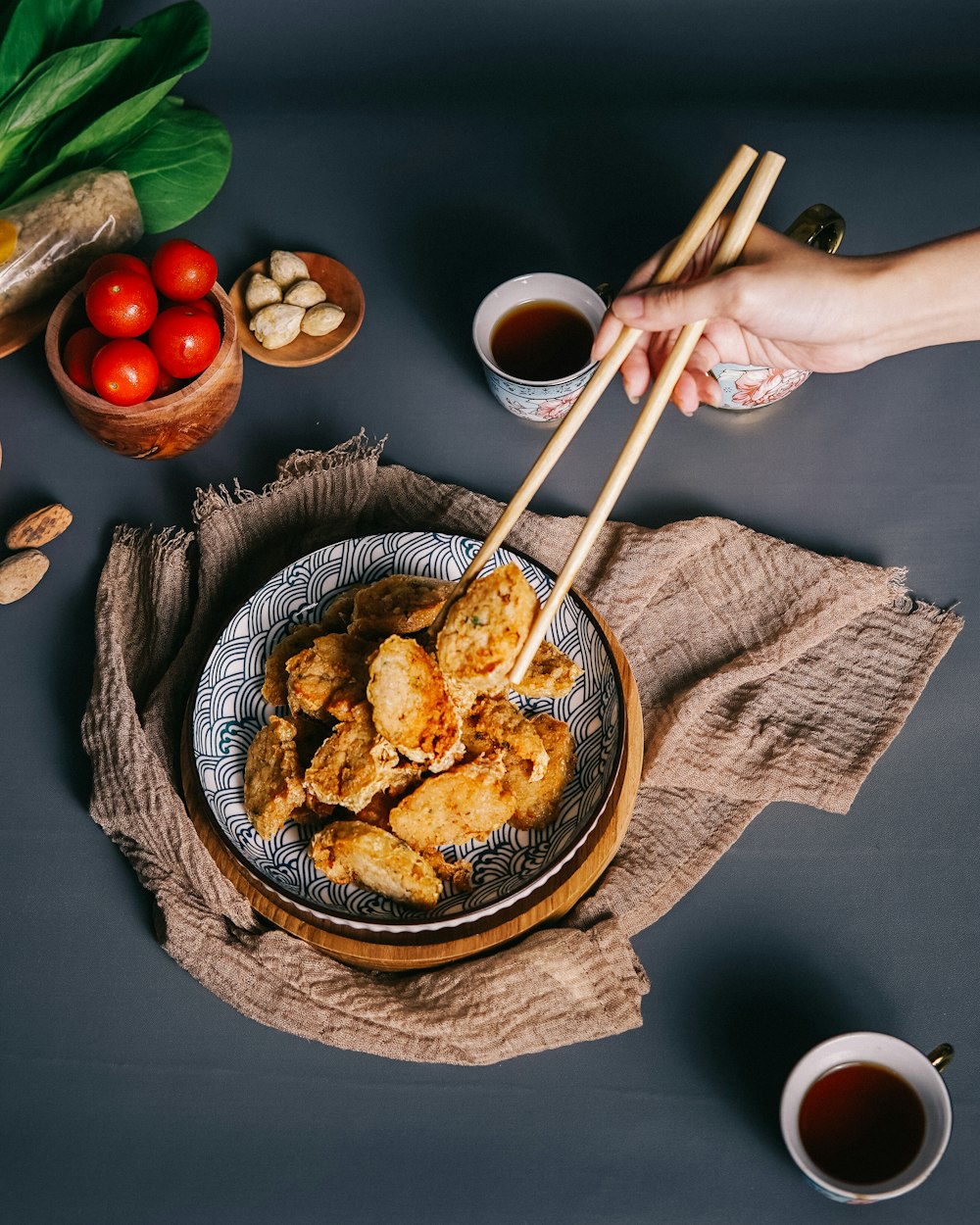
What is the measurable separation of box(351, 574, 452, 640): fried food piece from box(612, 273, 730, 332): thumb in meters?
0.53

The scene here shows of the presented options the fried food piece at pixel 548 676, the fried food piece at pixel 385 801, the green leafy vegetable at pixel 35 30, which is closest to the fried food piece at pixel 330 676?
the fried food piece at pixel 385 801

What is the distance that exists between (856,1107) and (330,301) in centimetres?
179

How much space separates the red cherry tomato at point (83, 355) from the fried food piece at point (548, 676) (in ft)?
3.12

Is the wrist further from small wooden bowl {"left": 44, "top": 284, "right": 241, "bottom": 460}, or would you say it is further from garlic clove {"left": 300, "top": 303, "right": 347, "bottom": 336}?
small wooden bowl {"left": 44, "top": 284, "right": 241, "bottom": 460}

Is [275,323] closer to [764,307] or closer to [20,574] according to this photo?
[20,574]

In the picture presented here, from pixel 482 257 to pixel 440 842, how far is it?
1.32 meters

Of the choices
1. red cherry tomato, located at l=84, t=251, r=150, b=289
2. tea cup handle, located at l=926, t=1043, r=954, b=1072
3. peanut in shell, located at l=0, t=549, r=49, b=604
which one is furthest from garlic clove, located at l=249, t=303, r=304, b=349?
tea cup handle, located at l=926, t=1043, r=954, b=1072

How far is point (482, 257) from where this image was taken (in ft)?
7.59

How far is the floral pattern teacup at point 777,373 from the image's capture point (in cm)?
190

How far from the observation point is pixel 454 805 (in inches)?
64.2

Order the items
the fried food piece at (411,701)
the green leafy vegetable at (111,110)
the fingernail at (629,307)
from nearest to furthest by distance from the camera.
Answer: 1. the fried food piece at (411,701)
2. the fingernail at (629,307)
3. the green leafy vegetable at (111,110)

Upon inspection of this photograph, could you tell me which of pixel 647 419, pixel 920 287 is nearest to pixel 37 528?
pixel 647 419

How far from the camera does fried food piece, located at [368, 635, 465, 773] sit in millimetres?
1545

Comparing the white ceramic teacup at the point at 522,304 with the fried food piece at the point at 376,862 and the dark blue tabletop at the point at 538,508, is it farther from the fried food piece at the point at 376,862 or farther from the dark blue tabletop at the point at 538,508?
the fried food piece at the point at 376,862
